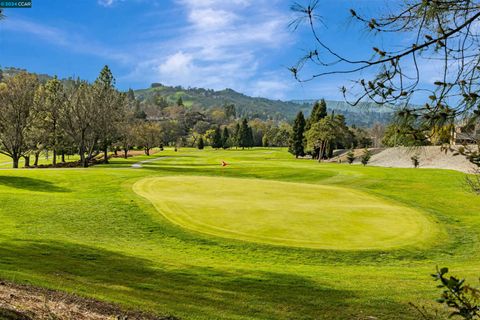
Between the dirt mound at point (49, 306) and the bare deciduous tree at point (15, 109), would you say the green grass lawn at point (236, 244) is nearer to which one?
the dirt mound at point (49, 306)

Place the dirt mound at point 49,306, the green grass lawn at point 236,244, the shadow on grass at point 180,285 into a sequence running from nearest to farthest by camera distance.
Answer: the dirt mound at point 49,306 < the shadow on grass at point 180,285 < the green grass lawn at point 236,244

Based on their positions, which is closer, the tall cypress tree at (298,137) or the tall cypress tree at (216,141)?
the tall cypress tree at (298,137)

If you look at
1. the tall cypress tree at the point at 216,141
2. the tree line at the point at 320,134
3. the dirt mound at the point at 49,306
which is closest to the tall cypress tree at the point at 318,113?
the tree line at the point at 320,134

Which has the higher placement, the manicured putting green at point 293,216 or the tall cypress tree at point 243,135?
the tall cypress tree at point 243,135

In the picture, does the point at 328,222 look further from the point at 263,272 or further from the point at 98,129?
the point at 98,129

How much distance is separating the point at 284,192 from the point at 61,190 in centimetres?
1331

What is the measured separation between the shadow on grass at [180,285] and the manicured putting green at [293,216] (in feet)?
15.1

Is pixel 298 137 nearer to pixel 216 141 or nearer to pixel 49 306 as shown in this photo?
pixel 216 141

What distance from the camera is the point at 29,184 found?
24.6 m

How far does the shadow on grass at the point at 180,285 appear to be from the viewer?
23.6 feet

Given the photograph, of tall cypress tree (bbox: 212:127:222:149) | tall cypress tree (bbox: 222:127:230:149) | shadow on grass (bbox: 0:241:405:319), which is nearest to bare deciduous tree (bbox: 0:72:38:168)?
shadow on grass (bbox: 0:241:405:319)

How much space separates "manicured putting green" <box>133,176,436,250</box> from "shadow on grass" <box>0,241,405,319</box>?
459cm

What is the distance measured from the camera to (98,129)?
159 ft

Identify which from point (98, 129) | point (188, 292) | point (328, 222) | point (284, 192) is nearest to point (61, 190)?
point (284, 192)
